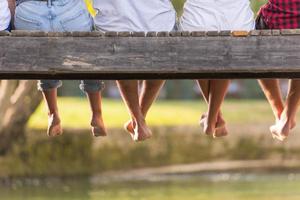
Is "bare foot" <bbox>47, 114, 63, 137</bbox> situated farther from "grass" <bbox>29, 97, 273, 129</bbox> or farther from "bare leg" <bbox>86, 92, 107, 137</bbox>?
"grass" <bbox>29, 97, 273, 129</bbox>

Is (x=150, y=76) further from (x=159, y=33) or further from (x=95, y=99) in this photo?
(x=95, y=99)

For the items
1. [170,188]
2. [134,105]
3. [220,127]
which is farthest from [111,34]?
[170,188]

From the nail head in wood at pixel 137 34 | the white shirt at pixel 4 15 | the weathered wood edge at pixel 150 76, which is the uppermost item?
the nail head in wood at pixel 137 34

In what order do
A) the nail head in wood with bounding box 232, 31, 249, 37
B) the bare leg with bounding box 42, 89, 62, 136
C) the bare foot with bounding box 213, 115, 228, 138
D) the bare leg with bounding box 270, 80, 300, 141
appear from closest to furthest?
the nail head in wood with bounding box 232, 31, 249, 37
the bare leg with bounding box 270, 80, 300, 141
the bare leg with bounding box 42, 89, 62, 136
the bare foot with bounding box 213, 115, 228, 138

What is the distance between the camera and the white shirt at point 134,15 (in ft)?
18.9

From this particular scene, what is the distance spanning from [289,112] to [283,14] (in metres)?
1.12

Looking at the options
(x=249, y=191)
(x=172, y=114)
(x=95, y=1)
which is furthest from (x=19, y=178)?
(x=95, y=1)

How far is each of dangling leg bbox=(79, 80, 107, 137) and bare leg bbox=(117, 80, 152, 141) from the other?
8.2 inches

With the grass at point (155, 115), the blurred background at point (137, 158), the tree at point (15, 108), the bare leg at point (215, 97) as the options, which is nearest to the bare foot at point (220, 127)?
the bare leg at point (215, 97)

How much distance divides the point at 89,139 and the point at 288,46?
10.3 m

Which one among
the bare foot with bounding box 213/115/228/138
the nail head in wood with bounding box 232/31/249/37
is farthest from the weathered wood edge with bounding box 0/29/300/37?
the bare foot with bounding box 213/115/228/138

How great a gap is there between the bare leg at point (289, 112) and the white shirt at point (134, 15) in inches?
44.7

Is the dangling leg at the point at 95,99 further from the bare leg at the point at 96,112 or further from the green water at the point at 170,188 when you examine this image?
the green water at the point at 170,188

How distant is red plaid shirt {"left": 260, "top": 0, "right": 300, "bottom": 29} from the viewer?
577 cm
